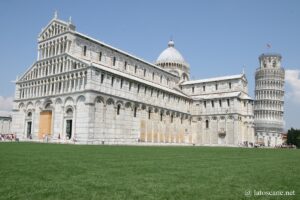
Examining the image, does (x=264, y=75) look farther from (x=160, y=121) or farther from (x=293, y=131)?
(x=160, y=121)

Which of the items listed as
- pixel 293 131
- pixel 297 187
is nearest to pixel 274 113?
pixel 293 131

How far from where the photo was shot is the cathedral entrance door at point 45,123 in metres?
44.0

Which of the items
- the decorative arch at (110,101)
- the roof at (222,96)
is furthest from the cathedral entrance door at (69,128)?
the roof at (222,96)

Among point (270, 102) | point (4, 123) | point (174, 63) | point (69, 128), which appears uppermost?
point (174, 63)

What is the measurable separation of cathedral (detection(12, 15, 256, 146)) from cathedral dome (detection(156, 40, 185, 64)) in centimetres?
736

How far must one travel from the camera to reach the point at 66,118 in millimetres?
41750

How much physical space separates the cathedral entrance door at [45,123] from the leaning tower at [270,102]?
63.0 metres

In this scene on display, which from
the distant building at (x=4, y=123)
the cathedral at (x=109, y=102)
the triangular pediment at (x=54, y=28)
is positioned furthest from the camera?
the distant building at (x=4, y=123)

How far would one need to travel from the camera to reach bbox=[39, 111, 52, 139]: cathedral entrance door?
4397 centimetres

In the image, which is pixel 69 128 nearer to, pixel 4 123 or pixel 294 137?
pixel 4 123

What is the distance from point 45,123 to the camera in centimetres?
4462

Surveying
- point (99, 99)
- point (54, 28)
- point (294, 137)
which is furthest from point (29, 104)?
point (294, 137)

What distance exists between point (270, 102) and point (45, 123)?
221 ft

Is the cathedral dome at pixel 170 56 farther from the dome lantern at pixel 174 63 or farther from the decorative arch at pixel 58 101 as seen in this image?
the decorative arch at pixel 58 101
